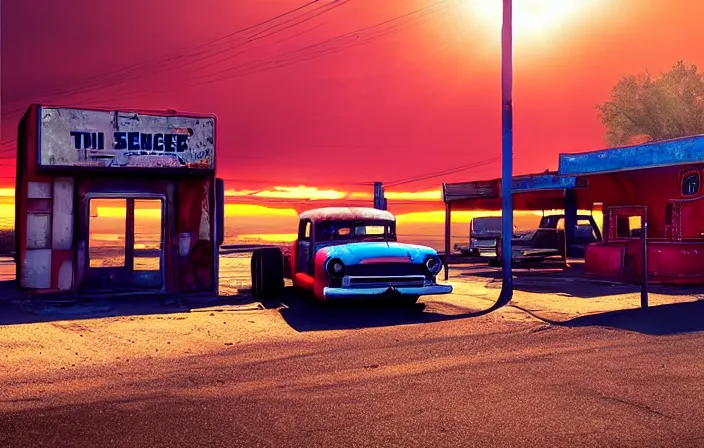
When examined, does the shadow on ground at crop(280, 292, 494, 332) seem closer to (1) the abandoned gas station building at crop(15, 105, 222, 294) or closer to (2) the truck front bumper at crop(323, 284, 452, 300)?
(2) the truck front bumper at crop(323, 284, 452, 300)

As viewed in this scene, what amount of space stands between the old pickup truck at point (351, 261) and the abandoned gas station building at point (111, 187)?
5.71ft

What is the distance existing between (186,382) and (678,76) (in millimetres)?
60667

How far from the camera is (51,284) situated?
577 inches

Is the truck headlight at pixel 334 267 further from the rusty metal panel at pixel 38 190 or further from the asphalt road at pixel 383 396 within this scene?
the rusty metal panel at pixel 38 190

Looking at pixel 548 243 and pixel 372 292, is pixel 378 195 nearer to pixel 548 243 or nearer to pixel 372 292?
pixel 548 243

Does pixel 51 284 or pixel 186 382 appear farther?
pixel 51 284

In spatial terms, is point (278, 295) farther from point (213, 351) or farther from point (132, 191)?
point (213, 351)

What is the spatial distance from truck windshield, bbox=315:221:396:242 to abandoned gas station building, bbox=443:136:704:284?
23.8ft

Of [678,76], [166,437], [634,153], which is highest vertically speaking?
[678,76]

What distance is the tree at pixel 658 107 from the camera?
56.8m

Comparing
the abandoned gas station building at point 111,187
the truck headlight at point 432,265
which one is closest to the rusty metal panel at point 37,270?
the abandoned gas station building at point 111,187

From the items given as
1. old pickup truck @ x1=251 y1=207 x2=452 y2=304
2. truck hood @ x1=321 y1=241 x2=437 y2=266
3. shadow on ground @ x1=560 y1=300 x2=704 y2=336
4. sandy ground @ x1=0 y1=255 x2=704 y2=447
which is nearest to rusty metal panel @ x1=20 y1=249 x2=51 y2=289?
sandy ground @ x1=0 y1=255 x2=704 y2=447

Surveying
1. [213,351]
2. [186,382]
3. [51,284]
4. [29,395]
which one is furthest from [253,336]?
[51,284]

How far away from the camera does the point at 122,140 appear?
49.0 ft
